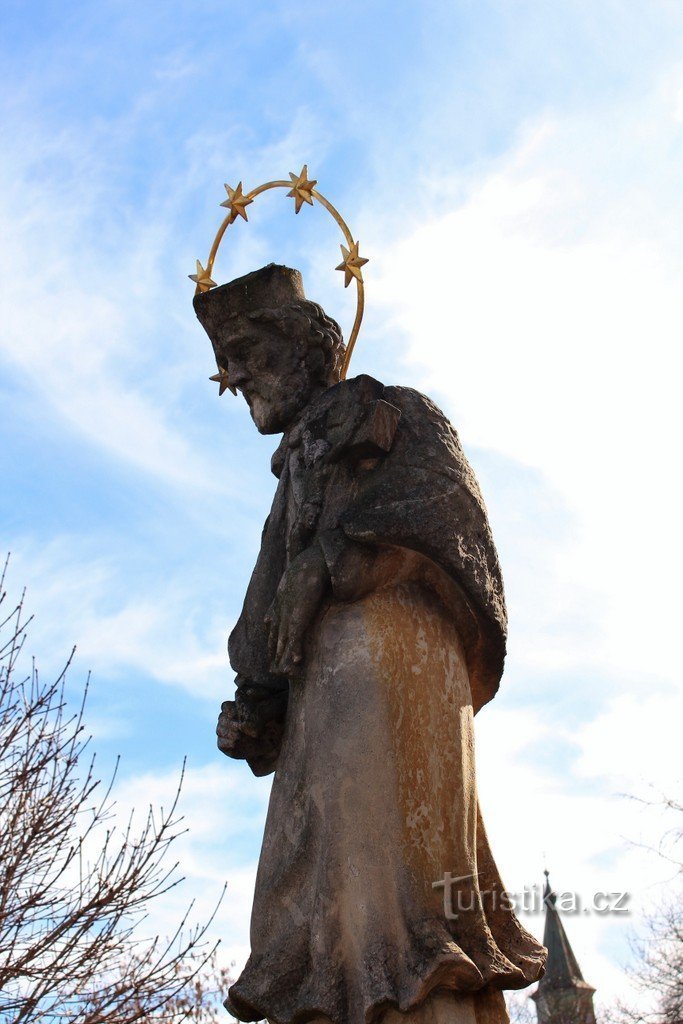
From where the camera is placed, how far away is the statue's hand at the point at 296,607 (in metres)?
3.73

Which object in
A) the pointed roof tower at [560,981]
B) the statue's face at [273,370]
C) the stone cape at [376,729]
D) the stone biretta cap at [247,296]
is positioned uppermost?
the pointed roof tower at [560,981]

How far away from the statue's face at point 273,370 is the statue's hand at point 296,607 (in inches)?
30.2

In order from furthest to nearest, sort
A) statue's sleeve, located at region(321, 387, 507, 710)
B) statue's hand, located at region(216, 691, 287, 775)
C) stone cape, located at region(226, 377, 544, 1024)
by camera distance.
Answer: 1. statue's hand, located at region(216, 691, 287, 775)
2. statue's sleeve, located at region(321, 387, 507, 710)
3. stone cape, located at region(226, 377, 544, 1024)

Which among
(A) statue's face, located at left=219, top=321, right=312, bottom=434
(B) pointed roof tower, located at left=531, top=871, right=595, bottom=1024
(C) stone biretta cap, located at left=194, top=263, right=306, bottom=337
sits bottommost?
(A) statue's face, located at left=219, top=321, right=312, bottom=434

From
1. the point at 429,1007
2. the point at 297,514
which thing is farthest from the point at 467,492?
the point at 429,1007

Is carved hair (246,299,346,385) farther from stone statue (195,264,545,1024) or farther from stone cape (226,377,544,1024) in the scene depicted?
stone cape (226,377,544,1024)

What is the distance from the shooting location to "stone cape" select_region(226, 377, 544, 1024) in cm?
329

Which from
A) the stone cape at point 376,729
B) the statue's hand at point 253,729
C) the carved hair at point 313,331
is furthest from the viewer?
the carved hair at point 313,331

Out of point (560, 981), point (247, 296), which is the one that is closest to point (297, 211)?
Result: point (247, 296)

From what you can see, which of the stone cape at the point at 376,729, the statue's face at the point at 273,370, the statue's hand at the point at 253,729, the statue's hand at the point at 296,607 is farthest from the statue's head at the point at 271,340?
the statue's hand at the point at 253,729

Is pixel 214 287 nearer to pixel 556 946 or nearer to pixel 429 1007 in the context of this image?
pixel 429 1007

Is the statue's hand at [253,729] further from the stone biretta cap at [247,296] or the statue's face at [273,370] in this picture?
the stone biretta cap at [247,296]

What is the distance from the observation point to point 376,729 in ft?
11.6

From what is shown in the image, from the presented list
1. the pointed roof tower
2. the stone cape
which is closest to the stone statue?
the stone cape
